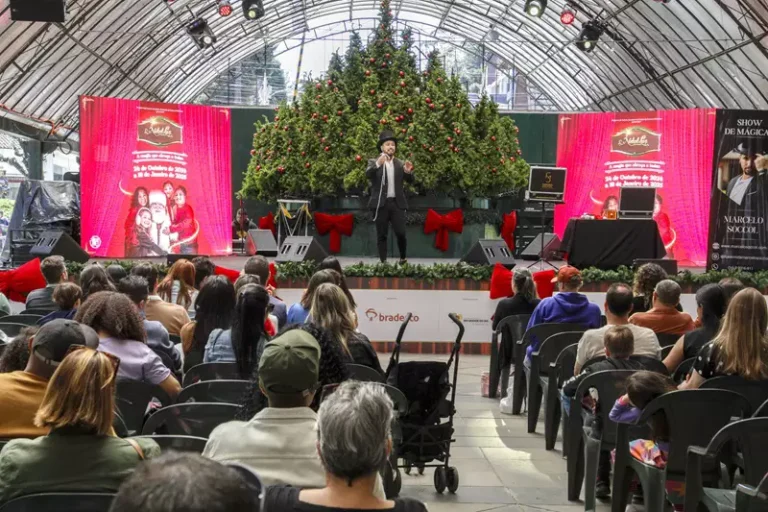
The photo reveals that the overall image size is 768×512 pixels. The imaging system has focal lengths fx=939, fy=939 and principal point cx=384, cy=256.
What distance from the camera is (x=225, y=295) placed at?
4695 mm

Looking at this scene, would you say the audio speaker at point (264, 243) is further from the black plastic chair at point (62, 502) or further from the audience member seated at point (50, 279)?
the black plastic chair at point (62, 502)

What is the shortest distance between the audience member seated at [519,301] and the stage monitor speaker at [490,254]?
11.4ft

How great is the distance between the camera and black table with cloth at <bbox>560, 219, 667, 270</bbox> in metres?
12.2

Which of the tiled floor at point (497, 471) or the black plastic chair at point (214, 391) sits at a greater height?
the black plastic chair at point (214, 391)

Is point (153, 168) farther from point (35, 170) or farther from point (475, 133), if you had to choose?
point (35, 170)

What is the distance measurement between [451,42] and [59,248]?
2156 centimetres

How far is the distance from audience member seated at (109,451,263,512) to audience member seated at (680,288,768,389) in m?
3.25

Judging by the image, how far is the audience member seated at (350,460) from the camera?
2.00 metres

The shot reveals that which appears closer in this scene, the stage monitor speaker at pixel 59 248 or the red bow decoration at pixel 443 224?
the stage monitor speaker at pixel 59 248

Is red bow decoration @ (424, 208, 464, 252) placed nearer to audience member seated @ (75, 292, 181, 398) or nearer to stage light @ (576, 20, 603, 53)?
stage light @ (576, 20, 603, 53)

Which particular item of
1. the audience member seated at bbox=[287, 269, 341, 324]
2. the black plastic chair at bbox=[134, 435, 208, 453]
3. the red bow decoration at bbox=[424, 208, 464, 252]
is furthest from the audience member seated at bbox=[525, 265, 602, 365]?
the red bow decoration at bbox=[424, 208, 464, 252]

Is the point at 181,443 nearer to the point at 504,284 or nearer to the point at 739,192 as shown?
the point at 504,284

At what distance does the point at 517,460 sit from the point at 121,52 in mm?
19876

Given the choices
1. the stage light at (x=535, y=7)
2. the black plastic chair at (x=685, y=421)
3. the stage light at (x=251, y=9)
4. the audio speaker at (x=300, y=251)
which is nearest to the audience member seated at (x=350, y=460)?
the black plastic chair at (x=685, y=421)
